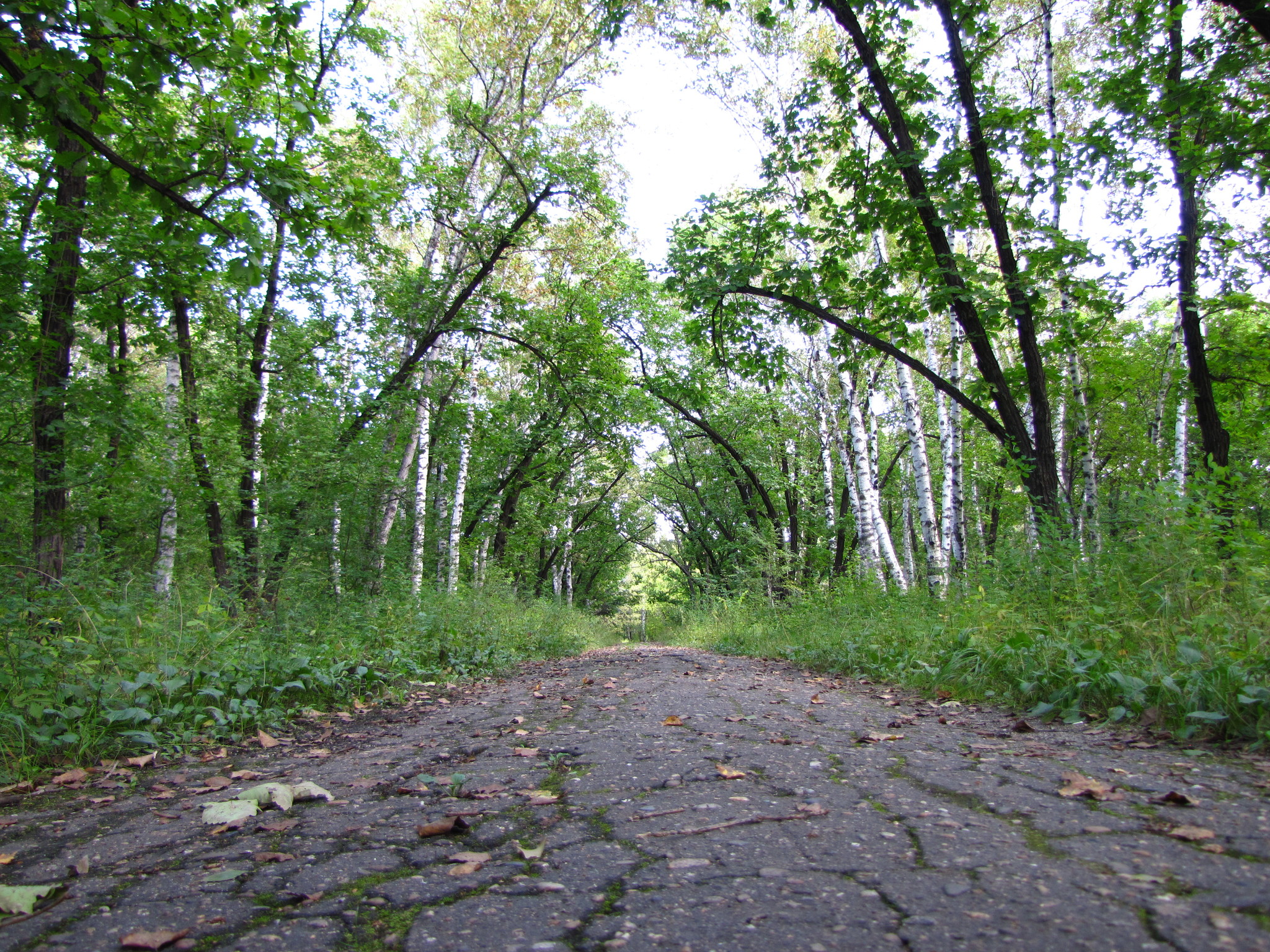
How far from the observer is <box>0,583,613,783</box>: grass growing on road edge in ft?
11.1

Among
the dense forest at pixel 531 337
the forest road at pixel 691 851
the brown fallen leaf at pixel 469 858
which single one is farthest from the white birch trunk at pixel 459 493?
the brown fallen leaf at pixel 469 858

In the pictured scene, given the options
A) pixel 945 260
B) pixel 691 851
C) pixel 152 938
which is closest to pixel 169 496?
pixel 152 938

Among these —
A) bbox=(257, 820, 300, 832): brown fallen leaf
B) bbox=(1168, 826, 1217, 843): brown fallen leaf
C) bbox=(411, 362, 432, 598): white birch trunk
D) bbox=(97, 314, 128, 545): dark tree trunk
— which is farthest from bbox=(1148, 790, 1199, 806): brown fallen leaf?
bbox=(411, 362, 432, 598): white birch trunk

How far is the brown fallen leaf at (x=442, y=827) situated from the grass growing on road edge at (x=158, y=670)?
2320 mm

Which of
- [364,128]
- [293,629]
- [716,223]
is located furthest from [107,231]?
[716,223]

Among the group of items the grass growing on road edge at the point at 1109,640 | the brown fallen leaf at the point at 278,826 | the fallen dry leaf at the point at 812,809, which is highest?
the grass growing on road edge at the point at 1109,640

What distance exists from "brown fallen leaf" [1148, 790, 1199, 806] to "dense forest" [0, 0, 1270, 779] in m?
1.06

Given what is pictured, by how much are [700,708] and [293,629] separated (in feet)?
12.4

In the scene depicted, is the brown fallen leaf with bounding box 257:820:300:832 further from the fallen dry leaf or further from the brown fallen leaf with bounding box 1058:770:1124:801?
the brown fallen leaf with bounding box 1058:770:1124:801

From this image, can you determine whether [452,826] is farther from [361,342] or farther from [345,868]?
[361,342]

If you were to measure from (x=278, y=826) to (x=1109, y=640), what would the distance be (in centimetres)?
475

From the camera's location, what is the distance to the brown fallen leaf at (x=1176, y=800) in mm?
2148

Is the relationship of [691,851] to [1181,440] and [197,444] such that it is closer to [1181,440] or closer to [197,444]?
[197,444]

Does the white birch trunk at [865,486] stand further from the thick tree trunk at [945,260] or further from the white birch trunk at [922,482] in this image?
the thick tree trunk at [945,260]
